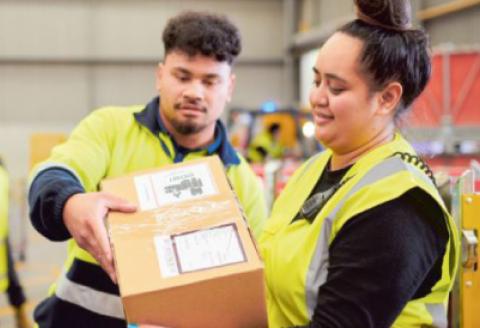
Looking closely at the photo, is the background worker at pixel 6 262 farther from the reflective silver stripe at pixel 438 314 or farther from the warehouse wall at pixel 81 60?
the warehouse wall at pixel 81 60

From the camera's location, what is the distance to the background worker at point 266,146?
10.3 meters

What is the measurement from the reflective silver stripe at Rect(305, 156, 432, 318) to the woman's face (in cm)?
13

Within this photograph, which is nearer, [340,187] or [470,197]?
[340,187]

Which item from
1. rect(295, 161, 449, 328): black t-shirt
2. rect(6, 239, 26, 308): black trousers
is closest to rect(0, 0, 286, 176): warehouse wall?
rect(6, 239, 26, 308): black trousers

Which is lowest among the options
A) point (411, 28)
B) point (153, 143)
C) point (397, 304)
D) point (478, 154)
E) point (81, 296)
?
point (478, 154)

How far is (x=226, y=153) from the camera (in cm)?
204

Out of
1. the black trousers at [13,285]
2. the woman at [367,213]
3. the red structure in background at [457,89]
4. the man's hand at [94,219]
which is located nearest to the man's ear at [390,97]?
the woman at [367,213]

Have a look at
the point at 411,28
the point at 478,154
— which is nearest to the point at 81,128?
the point at 411,28

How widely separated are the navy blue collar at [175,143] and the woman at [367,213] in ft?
1.65

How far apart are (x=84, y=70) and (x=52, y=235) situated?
14.3 meters

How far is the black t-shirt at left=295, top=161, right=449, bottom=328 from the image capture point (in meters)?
1.17

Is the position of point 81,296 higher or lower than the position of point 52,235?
lower

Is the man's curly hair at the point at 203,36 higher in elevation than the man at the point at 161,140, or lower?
higher

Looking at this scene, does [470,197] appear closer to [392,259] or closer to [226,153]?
[392,259]
